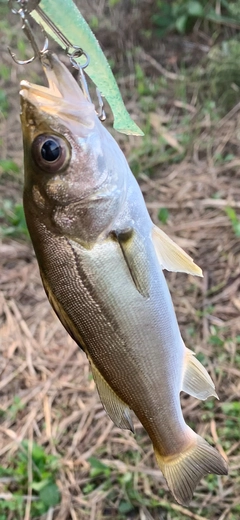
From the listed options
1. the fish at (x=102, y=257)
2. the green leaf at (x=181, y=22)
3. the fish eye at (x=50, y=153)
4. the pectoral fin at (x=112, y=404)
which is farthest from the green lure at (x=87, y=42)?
the green leaf at (x=181, y=22)

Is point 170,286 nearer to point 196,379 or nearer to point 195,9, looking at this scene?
point 196,379

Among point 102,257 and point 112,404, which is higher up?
point 102,257

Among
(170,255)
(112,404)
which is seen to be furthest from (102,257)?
(112,404)

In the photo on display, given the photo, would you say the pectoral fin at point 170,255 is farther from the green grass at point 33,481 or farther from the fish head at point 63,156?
the green grass at point 33,481

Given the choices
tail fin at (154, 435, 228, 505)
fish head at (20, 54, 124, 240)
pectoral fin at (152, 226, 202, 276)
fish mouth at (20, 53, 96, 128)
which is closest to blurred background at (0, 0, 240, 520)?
tail fin at (154, 435, 228, 505)

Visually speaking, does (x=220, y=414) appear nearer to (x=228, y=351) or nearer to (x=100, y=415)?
(x=228, y=351)

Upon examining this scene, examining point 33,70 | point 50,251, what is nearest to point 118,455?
point 50,251

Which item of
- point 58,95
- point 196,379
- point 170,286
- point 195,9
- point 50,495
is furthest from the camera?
point 195,9

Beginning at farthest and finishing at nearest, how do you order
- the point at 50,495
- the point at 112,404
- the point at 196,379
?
the point at 50,495 < the point at 196,379 < the point at 112,404
